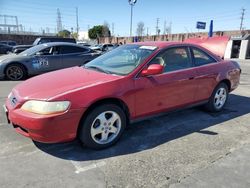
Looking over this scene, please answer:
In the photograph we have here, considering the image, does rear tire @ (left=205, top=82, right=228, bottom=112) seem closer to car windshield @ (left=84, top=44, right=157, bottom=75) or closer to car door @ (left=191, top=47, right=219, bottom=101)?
car door @ (left=191, top=47, right=219, bottom=101)

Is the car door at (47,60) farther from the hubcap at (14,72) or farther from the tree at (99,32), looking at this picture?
the tree at (99,32)

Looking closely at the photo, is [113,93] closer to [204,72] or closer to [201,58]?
[204,72]

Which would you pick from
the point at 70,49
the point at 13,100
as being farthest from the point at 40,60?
the point at 13,100

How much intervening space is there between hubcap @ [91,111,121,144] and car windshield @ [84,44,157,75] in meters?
0.69

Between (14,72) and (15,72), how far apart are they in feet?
0.11

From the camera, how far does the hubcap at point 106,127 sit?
3182 mm

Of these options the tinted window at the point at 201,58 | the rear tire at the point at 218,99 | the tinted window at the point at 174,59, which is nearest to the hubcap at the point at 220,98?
the rear tire at the point at 218,99

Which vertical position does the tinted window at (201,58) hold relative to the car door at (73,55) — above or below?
above

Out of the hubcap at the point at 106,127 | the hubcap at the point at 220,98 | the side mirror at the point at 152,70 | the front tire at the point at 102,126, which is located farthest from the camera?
the hubcap at the point at 220,98

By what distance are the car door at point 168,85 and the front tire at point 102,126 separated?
0.36 m

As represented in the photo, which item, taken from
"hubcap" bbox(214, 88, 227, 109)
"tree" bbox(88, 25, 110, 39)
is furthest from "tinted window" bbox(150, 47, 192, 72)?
"tree" bbox(88, 25, 110, 39)

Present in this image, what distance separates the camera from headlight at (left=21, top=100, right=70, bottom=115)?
2795mm

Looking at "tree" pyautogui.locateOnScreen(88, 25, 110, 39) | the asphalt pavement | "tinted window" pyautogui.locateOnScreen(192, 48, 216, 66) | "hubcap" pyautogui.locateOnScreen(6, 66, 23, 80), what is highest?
"tree" pyautogui.locateOnScreen(88, 25, 110, 39)

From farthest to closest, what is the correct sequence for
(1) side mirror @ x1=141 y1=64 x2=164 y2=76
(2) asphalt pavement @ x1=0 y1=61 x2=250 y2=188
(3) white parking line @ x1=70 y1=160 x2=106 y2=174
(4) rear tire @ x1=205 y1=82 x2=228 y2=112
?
1. (4) rear tire @ x1=205 y1=82 x2=228 y2=112
2. (1) side mirror @ x1=141 y1=64 x2=164 y2=76
3. (3) white parking line @ x1=70 y1=160 x2=106 y2=174
4. (2) asphalt pavement @ x1=0 y1=61 x2=250 y2=188
